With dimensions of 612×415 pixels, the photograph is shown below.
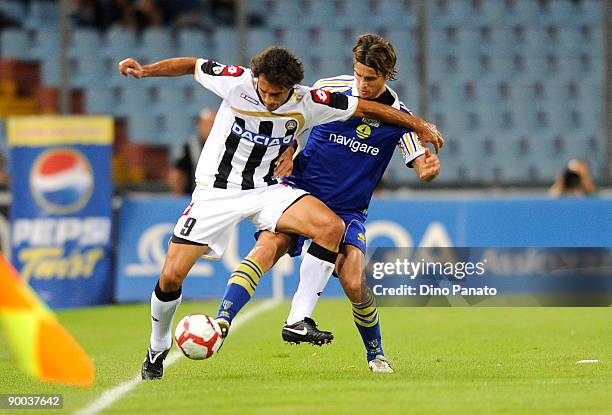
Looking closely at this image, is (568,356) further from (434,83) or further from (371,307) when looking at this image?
(434,83)

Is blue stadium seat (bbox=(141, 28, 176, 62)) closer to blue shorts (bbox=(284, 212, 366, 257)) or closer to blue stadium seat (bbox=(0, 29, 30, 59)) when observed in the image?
blue stadium seat (bbox=(0, 29, 30, 59))

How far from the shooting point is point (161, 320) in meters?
6.95

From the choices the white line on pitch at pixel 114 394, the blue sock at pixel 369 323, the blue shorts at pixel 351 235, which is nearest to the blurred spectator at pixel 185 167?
the white line on pitch at pixel 114 394

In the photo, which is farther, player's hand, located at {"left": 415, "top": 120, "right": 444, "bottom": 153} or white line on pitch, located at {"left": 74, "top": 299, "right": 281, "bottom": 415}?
player's hand, located at {"left": 415, "top": 120, "right": 444, "bottom": 153}

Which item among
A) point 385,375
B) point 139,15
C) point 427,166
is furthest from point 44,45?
point 385,375

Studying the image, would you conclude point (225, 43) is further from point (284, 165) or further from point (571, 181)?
point (284, 165)

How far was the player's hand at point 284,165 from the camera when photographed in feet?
23.5

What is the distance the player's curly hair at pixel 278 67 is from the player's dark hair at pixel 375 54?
24.7 inches

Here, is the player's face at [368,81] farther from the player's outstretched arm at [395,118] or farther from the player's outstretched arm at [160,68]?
the player's outstretched arm at [160,68]

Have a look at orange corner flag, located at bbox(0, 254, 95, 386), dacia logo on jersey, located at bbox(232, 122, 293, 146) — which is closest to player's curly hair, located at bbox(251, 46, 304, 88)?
dacia logo on jersey, located at bbox(232, 122, 293, 146)

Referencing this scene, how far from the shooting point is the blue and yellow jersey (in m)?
7.48

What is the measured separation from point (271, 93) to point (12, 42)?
12.0 metres

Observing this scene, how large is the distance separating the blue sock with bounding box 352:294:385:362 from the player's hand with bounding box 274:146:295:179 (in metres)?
0.90

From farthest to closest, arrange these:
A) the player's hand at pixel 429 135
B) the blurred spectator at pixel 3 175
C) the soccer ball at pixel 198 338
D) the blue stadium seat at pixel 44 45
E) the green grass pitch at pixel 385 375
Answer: the blue stadium seat at pixel 44 45
the blurred spectator at pixel 3 175
the player's hand at pixel 429 135
the soccer ball at pixel 198 338
the green grass pitch at pixel 385 375
